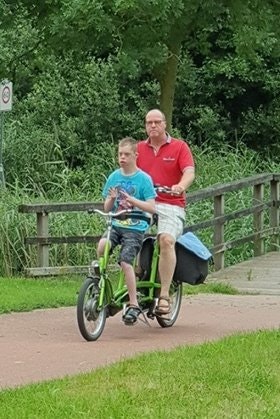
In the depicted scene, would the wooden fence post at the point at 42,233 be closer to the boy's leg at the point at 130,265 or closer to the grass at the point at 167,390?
the boy's leg at the point at 130,265

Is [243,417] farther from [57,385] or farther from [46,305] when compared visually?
[46,305]

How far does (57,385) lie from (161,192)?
308 cm

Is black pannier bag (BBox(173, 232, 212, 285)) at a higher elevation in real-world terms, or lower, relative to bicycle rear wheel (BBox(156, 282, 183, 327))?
higher

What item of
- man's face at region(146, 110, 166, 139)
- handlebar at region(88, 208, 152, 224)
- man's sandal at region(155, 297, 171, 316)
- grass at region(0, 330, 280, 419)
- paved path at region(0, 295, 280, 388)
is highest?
man's face at region(146, 110, 166, 139)

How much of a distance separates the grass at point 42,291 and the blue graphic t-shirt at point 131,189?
6.20ft

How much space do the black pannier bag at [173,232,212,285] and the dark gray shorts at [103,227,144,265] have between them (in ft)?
1.96

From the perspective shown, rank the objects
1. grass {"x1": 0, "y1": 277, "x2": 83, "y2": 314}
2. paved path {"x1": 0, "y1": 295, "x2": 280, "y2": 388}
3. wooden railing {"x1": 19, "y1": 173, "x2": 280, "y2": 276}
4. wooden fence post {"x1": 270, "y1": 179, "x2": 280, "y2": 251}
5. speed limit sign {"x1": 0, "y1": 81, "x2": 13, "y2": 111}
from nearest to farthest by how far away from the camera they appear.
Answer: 1. paved path {"x1": 0, "y1": 295, "x2": 280, "y2": 388}
2. grass {"x1": 0, "y1": 277, "x2": 83, "y2": 314}
3. wooden railing {"x1": 19, "y1": 173, "x2": 280, "y2": 276}
4. wooden fence post {"x1": 270, "y1": 179, "x2": 280, "y2": 251}
5. speed limit sign {"x1": 0, "y1": 81, "x2": 13, "y2": 111}

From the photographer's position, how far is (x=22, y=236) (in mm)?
13703

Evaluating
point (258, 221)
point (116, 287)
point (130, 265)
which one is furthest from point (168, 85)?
point (130, 265)

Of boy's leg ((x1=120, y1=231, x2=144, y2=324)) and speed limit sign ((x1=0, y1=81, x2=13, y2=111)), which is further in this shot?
speed limit sign ((x1=0, y1=81, x2=13, y2=111))

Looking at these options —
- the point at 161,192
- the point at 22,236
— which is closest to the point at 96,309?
the point at 161,192

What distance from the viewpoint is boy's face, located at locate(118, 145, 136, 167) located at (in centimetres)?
895

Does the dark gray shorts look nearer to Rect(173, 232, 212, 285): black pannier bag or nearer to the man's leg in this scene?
the man's leg

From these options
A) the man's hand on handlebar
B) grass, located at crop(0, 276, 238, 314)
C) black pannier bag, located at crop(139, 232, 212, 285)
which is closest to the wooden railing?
grass, located at crop(0, 276, 238, 314)
